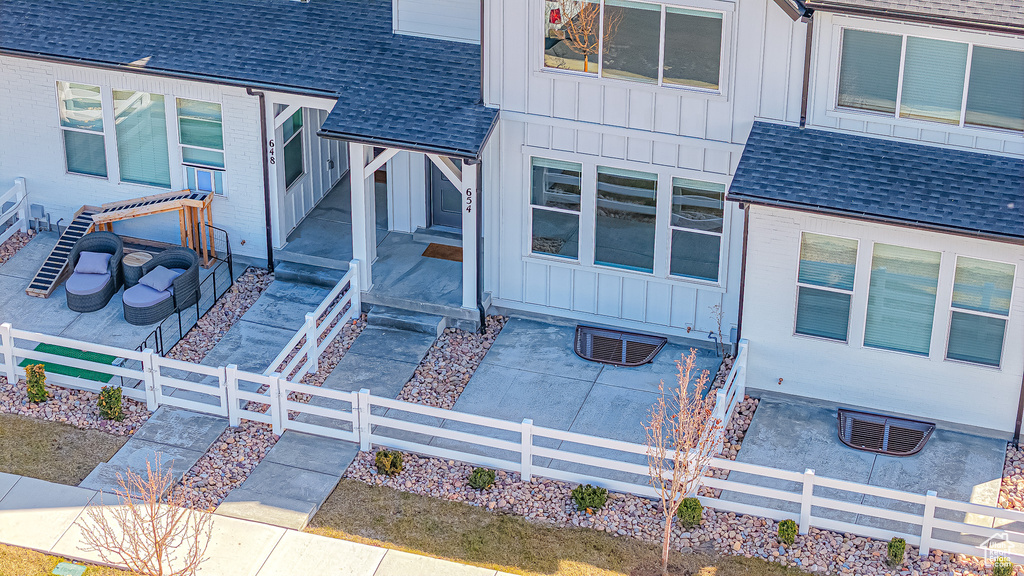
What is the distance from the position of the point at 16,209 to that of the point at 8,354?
5.14 m

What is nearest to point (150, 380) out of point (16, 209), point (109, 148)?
point (109, 148)

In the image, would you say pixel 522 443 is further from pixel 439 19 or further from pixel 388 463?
pixel 439 19

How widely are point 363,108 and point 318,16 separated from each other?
297cm

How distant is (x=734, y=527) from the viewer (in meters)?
17.7

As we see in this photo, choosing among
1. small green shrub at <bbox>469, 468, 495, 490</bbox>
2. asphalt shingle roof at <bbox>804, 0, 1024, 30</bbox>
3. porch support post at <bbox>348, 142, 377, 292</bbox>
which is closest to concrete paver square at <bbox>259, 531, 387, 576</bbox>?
small green shrub at <bbox>469, 468, 495, 490</bbox>

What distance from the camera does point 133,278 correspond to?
2278cm

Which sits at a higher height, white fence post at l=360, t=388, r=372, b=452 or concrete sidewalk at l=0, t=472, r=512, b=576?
white fence post at l=360, t=388, r=372, b=452

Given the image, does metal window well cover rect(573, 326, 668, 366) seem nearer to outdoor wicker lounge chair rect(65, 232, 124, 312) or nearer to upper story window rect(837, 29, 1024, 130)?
upper story window rect(837, 29, 1024, 130)

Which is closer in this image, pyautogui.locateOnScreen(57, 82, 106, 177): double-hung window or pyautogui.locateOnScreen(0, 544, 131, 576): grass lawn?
pyautogui.locateOnScreen(0, 544, 131, 576): grass lawn

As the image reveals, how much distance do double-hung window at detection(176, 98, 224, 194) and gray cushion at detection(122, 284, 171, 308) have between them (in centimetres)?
240

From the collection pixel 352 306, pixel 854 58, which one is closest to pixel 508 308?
pixel 352 306

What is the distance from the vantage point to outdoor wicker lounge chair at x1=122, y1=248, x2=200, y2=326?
22.0m

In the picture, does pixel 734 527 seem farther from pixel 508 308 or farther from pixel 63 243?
pixel 63 243

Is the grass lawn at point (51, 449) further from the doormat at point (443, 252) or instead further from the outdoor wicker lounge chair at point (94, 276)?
the doormat at point (443, 252)
